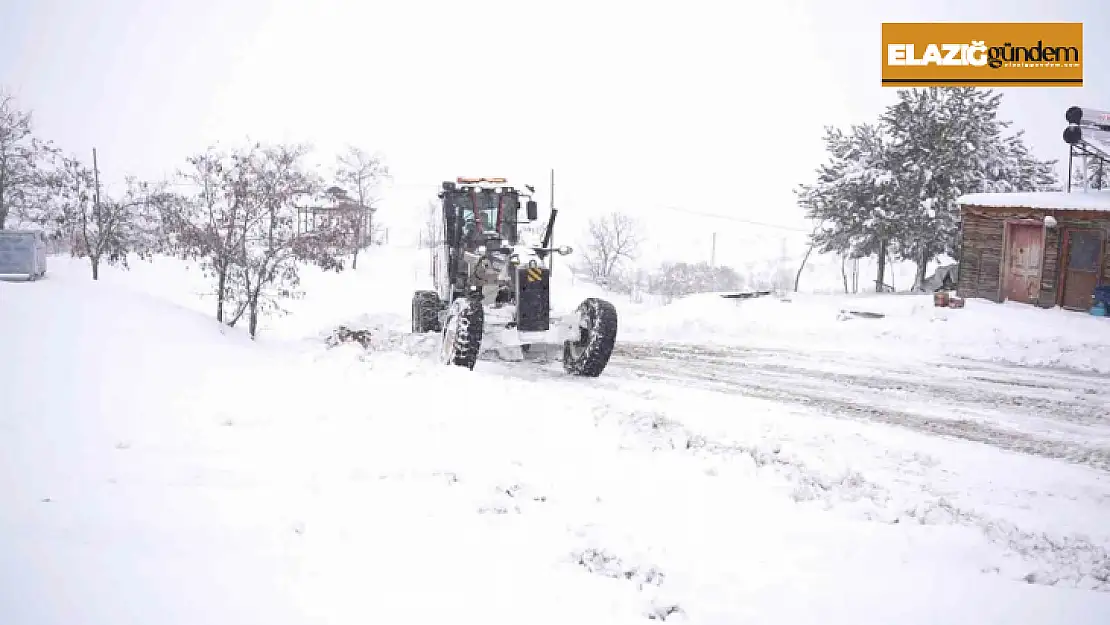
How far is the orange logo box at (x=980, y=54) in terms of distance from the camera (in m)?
25.0

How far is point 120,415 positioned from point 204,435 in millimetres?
928

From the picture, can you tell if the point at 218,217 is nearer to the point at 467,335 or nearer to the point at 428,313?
the point at 428,313

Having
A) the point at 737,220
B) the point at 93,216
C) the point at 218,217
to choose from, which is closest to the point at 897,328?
the point at 218,217

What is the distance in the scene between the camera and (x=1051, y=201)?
20.4 metres

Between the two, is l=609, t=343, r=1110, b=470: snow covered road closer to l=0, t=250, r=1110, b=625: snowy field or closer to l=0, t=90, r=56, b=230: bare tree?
l=0, t=250, r=1110, b=625: snowy field

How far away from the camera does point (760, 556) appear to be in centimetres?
466

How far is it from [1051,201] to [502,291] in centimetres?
1763

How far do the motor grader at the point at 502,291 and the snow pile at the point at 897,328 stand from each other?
6.38 meters

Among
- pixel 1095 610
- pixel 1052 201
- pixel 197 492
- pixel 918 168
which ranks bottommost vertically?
pixel 1095 610

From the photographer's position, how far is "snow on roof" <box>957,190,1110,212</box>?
63.9 feet

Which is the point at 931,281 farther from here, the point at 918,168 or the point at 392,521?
the point at 392,521

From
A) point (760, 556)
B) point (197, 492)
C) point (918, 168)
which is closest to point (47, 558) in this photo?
point (197, 492)

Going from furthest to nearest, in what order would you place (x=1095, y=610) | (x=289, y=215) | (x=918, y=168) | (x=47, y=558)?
1. (x=918, y=168)
2. (x=289, y=215)
3. (x=1095, y=610)
4. (x=47, y=558)

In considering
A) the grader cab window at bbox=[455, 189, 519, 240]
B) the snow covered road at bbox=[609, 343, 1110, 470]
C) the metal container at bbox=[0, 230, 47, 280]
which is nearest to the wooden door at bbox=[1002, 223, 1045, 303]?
the snow covered road at bbox=[609, 343, 1110, 470]
